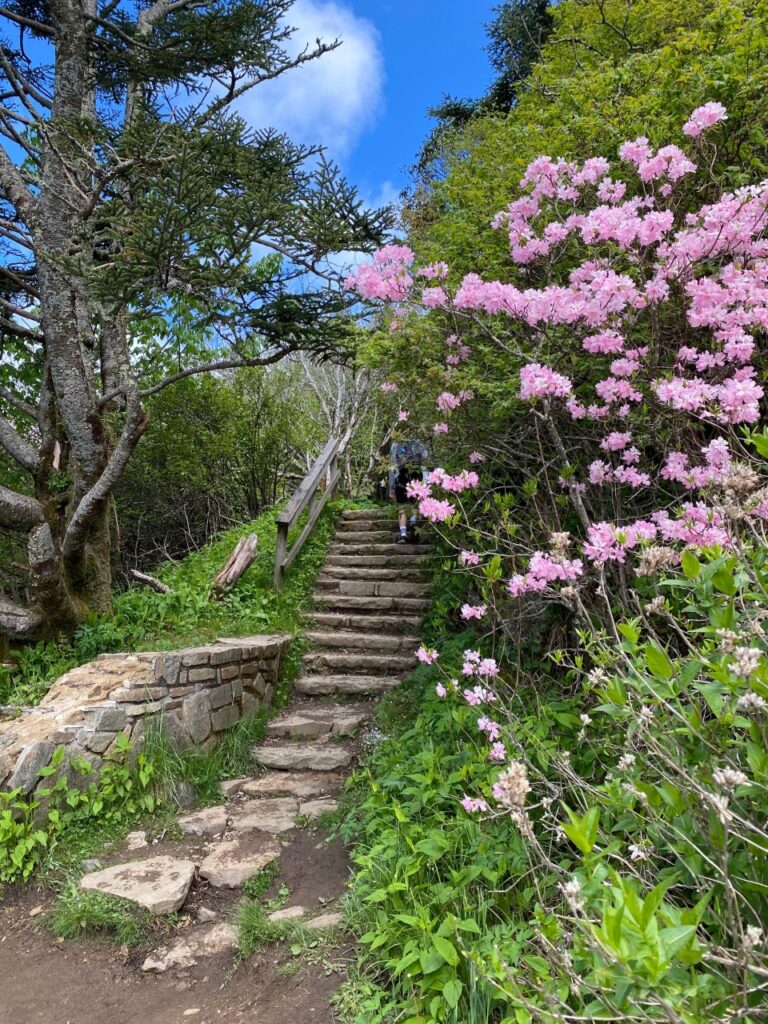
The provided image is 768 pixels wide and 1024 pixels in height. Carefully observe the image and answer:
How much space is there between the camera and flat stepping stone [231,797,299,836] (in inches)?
135

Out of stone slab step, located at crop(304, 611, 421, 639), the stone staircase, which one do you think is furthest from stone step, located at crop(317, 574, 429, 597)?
stone slab step, located at crop(304, 611, 421, 639)

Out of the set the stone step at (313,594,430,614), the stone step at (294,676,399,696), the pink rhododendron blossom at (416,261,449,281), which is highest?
the pink rhododendron blossom at (416,261,449,281)

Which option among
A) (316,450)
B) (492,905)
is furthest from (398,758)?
(316,450)

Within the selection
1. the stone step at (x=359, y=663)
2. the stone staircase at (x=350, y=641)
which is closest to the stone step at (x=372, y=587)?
the stone staircase at (x=350, y=641)

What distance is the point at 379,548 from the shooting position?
7.50 metres

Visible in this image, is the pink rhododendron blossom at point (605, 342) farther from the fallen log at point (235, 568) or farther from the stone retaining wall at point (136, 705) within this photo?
the fallen log at point (235, 568)

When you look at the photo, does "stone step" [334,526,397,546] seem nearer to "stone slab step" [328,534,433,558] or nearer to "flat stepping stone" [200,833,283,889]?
"stone slab step" [328,534,433,558]

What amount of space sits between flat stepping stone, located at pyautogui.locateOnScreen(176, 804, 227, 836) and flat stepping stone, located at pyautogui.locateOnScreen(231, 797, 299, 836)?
0.24ft

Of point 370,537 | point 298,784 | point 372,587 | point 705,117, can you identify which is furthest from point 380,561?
point 705,117

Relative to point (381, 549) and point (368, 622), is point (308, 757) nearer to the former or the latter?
point (368, 622)

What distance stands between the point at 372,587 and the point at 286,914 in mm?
4134

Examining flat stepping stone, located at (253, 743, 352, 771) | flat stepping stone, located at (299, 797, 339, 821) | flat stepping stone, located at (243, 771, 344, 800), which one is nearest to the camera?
flat stepping stone, located at (299, 797, 339, 821)

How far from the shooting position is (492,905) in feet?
7.00

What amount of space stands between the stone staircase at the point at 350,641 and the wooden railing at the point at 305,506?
0.48 meters
